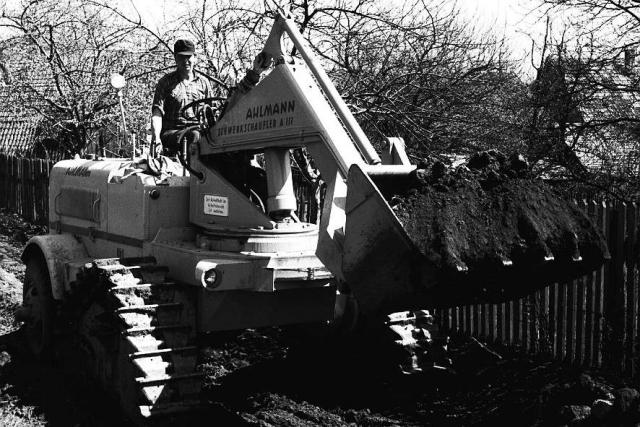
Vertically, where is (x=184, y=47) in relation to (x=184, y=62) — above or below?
above

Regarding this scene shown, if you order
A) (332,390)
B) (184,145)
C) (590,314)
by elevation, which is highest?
(184,145)

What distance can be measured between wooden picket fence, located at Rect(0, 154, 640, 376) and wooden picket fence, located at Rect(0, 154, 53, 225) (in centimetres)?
1095

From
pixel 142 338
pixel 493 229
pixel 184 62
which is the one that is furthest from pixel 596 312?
pixel 184 62

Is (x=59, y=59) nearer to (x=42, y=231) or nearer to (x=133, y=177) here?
(x=42, y=231)

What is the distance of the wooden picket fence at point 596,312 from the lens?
7.74 m

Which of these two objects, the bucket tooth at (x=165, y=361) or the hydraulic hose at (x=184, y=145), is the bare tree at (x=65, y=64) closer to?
the hydraulic hose at (x=184, y=145)

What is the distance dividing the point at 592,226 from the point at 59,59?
1426cm

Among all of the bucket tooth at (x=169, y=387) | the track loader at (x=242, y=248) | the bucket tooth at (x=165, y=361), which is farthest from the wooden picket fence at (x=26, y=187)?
the bucket tooth at (x=169, y=387)

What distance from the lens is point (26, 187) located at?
18375mm

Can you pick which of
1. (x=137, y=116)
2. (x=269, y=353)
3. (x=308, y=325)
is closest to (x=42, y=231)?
(x=137, y=116)

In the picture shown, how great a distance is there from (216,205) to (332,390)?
2009 millimetres

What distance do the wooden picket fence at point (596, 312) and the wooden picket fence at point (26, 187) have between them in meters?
11.7

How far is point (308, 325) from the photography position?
7.62 m

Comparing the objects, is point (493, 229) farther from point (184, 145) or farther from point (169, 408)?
point (184, 145)
